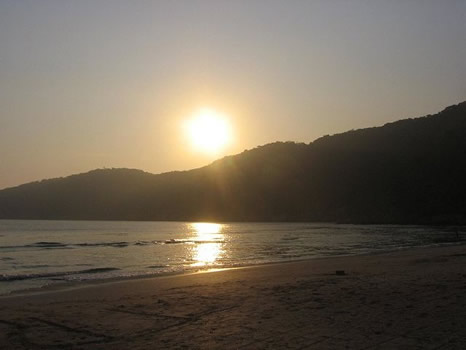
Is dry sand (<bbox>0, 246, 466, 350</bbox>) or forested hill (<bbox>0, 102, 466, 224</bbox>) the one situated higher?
forested hill (<bbox>0, 102, 466, 224</bbox>)

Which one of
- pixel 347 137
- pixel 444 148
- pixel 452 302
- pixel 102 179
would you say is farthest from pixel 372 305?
pixel 102 179

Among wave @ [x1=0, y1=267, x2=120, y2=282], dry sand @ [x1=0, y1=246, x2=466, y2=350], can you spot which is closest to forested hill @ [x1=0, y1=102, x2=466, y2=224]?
wave @ [x1=0, y1=267, x2=120, y2=282]

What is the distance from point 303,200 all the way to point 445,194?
128 feet

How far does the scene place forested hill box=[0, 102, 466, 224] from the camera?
121 m

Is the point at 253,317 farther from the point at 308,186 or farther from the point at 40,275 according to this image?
the point at 308,186

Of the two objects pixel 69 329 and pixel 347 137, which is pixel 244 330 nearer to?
pixel 69 329

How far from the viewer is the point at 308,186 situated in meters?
141

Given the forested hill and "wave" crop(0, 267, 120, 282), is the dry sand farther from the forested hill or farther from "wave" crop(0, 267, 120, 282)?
the forested hill

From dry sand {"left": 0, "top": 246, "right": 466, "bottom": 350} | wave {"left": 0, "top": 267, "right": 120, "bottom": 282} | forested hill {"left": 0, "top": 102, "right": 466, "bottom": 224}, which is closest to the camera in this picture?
dry sand {"left": 0, "top": 246, "right": 466, "bottom": 350}

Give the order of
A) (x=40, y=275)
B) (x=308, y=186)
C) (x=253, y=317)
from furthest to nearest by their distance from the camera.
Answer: (x=308, y=186) < (x=40, y=275) < (x=253, y=317)

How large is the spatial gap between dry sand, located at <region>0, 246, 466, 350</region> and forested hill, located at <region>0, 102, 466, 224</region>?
104260 mm

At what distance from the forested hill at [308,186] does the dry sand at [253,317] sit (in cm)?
10426

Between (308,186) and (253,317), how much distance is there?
133m

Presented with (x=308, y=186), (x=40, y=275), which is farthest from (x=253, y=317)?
(x=308, y=186)
